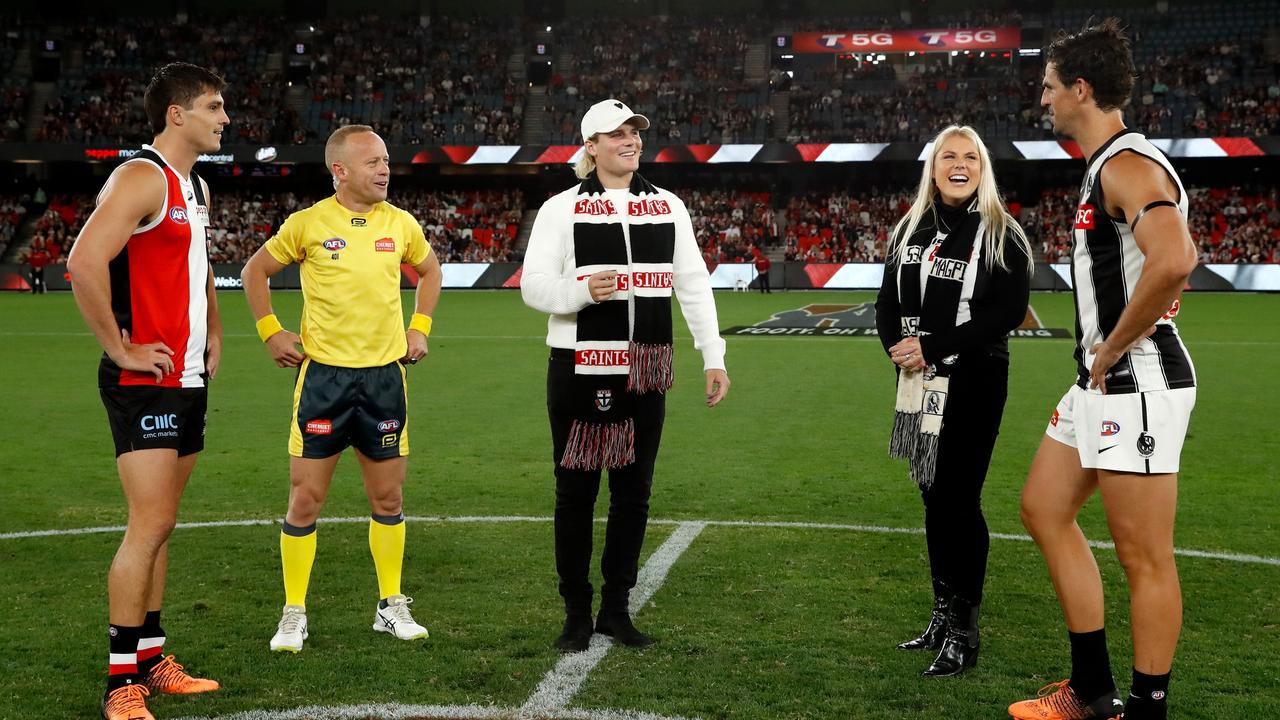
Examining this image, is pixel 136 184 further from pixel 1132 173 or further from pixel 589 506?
pixel 1132 173

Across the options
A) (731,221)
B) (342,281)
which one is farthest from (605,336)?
(731,221)

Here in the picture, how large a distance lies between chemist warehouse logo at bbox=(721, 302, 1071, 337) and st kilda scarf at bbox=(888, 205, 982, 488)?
16252 millimetres

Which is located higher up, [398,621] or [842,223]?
[842,223]

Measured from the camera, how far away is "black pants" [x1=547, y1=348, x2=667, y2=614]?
16.5 feet

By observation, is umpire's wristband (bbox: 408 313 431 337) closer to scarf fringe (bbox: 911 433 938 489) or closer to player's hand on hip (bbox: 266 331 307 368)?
player's hand on hip (bbox: 266 331 307 368)

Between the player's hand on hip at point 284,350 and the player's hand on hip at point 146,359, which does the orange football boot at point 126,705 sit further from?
the player's hand on hip at point 284,350

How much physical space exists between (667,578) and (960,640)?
168cm

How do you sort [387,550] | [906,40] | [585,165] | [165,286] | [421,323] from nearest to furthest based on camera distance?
[165,286] → [585,165] → [387,550] → [421,323] → [906,40]

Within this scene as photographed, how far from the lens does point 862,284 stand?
3712cm

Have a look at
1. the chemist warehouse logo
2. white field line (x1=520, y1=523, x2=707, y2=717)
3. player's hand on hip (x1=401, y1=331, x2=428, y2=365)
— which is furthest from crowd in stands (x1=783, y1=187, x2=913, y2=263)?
player's hand on hip (x1=401, y1=331, x2=428, y2=365)

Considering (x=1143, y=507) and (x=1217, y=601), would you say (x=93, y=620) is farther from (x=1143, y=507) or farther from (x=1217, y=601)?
(x=1217, y=601)

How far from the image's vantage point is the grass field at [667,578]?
4461 mm

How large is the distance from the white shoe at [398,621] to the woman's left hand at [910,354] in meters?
2.28

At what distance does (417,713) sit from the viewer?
420 cm
